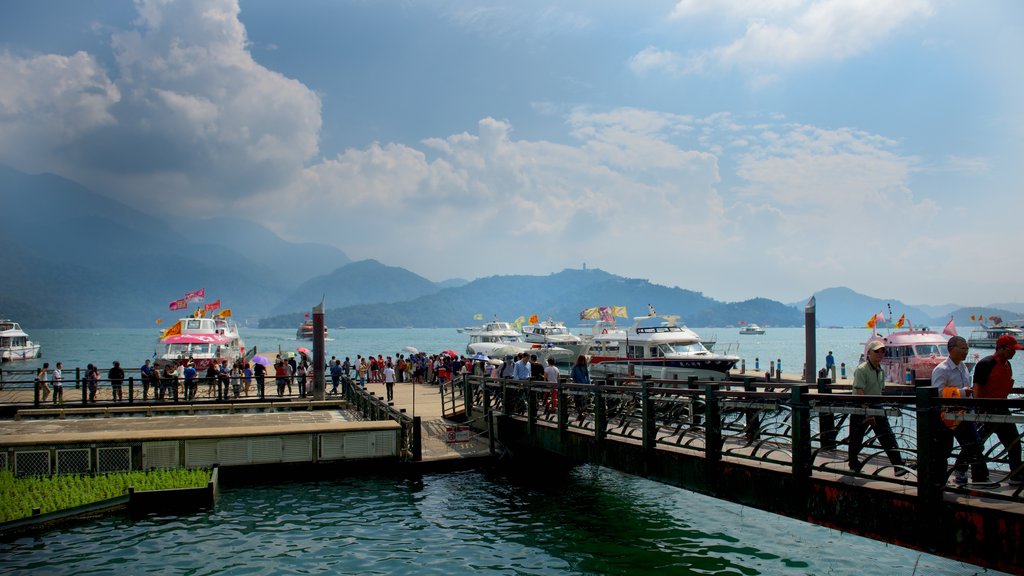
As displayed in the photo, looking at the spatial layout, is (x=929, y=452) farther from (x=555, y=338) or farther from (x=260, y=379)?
(x=555, y=338)

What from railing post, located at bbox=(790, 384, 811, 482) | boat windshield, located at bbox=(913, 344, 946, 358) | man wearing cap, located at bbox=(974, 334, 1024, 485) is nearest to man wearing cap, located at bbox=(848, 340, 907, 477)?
railing post, located at bbox=(790, 384, 811, 482)

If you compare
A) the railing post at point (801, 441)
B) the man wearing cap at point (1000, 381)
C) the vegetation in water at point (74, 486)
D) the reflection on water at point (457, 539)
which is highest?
the man wearing cap at point (1000, 381)

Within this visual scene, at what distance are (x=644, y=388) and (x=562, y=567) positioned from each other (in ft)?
11.3

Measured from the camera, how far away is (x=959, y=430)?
26.7ft

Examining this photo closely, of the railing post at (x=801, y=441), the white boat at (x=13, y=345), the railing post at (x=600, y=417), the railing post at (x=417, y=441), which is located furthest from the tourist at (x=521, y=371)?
the white boat at (x=13, y=345)

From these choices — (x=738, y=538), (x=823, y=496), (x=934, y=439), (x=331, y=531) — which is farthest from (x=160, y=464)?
(x=934, y=439)

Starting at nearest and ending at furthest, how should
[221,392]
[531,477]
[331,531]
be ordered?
1. [331,531]
2. [531,477]
3. [221,392]

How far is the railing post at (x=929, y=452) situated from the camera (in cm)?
784

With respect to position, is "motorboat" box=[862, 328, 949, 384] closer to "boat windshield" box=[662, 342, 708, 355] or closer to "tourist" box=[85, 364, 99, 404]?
"boat windshield" box=[662, 342, 708, 355]

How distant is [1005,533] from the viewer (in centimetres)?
726

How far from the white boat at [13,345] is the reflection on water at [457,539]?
242ft

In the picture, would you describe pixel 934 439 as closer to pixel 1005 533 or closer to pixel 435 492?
pixel 1005 533

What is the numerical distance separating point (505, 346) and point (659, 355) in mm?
15602

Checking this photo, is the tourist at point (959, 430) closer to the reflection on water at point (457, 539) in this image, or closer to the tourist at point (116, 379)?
the reflection on water at point (457, 539)
